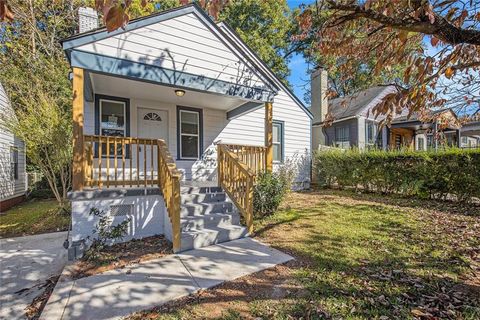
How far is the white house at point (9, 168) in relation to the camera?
9.20 metres

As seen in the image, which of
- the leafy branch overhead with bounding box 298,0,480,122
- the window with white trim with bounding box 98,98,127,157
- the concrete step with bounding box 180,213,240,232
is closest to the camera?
the leafy branch overhead with bounding box 298,0,480,122

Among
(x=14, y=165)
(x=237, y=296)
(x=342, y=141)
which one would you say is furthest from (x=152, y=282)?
(x=342, y=141)

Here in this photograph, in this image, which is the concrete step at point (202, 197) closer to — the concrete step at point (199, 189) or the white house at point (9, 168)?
the concrete step at point (199, 189)

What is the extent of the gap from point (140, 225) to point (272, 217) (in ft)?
9.55

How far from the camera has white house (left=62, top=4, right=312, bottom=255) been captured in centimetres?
441

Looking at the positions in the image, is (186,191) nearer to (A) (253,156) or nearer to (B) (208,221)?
(B) (208,221)

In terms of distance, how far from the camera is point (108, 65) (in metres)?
4.58

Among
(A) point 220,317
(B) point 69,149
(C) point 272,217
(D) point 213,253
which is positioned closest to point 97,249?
(D) point 213,253

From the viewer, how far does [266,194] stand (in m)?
5.96

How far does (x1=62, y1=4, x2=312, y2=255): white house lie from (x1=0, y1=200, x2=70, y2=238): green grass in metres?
2.08

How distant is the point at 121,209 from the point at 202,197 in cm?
163

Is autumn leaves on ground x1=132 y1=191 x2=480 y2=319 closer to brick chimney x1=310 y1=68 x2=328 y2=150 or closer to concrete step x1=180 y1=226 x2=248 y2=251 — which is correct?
concrete step x1=180 y1=226 x2=248 y2=251

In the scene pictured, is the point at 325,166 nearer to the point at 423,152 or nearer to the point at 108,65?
the point at 423,152

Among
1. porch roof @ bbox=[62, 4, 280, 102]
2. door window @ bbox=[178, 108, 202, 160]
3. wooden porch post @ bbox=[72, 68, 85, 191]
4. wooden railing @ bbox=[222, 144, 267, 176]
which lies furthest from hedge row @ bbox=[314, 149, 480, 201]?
wooden porch post @ bbox=[72, 68, 85, 191]
